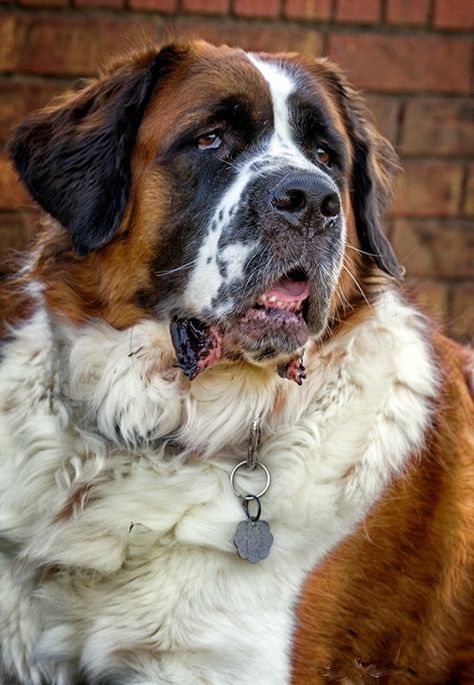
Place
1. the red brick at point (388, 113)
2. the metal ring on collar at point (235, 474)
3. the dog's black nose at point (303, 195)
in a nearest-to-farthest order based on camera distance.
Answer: the dog's black nose at point (303, 195)
the metal ring on collar at point (235, 474)
the red brick at point (388, 113)

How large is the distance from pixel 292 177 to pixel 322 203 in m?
0.09

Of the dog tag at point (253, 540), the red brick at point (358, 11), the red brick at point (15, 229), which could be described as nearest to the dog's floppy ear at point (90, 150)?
the dog tag at point (253, 540)

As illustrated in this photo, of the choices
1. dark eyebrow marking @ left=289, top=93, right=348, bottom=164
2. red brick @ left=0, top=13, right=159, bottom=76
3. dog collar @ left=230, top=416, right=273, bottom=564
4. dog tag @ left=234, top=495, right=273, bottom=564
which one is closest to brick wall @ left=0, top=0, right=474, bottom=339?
red brick @ left=0, top=13, right=159, bottom=76

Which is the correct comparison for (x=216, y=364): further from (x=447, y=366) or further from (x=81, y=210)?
(x=447, y=366)

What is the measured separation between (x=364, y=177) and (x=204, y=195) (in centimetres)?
61

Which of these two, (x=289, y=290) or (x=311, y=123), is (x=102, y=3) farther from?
(x=289, y=290)

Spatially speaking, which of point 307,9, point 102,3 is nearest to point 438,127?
point 307,9

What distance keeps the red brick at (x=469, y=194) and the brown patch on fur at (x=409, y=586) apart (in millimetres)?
1822

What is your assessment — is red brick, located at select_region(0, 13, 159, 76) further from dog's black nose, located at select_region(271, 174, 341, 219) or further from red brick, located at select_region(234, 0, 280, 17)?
dog's black nose, located at select_region(271, 174, 341, 219)

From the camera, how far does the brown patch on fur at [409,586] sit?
9.84 feet

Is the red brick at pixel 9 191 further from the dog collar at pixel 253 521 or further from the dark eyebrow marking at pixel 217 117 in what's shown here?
the dog collar at pixel 253 521

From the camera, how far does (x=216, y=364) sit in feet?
10.2

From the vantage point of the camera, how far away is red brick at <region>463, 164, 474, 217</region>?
5.04 meters

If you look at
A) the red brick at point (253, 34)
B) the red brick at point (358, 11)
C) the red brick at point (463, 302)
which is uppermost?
the red brick at point (358, 11)
